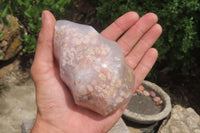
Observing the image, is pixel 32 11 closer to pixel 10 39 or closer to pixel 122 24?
pixel 10 39

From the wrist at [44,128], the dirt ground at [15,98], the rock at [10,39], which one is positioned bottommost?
the dirt ground at [15,98]

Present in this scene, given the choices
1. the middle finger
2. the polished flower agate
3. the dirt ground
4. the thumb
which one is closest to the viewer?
the polished flower agate

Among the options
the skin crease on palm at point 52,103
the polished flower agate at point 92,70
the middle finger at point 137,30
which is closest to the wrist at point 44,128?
the skin crease on palm at point 52,103

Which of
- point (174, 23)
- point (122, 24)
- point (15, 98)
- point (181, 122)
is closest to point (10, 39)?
point (15, 98)

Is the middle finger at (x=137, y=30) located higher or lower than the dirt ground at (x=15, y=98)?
higher

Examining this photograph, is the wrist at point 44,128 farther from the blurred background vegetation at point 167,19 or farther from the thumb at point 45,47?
the blurred background vegetation at point 167,19

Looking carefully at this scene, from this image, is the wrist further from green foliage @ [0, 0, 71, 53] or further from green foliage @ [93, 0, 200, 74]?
green foliage @ [93, 0, 200, 74]

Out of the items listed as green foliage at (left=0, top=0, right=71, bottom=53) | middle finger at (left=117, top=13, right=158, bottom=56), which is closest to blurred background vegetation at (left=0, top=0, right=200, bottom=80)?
green foliage at (left=0, top=0, right=71, bottom=53)
